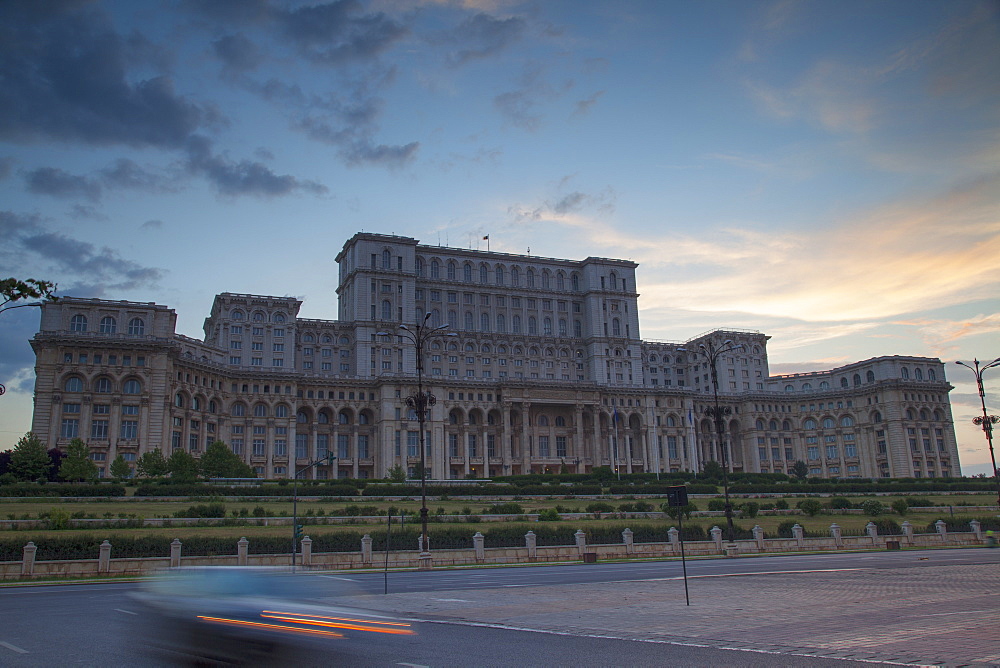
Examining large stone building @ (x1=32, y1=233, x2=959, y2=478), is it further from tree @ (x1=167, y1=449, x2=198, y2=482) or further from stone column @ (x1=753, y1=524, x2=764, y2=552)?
stone column @ (x1=753, y1=524, x2=764, y2=552)

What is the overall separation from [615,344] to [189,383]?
70.2 m

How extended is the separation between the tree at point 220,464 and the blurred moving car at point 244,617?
240 ft

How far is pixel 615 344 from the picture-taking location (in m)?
134

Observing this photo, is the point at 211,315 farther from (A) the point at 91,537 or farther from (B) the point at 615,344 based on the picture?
(A) the point at 91,537

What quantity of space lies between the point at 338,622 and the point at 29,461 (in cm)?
7155

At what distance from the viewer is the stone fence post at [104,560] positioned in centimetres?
3633

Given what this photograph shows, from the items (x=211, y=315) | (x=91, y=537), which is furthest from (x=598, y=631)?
(x=211, y=315)

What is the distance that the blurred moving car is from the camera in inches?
516

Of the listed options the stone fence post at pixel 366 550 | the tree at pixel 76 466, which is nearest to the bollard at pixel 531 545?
the stone fence post at pixel 366 550

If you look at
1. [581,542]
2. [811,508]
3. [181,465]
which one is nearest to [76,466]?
[181,465]

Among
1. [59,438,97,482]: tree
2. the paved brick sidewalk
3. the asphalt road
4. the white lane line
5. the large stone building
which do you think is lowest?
the paved brick sidewalk

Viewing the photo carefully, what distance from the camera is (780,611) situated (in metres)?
19.4

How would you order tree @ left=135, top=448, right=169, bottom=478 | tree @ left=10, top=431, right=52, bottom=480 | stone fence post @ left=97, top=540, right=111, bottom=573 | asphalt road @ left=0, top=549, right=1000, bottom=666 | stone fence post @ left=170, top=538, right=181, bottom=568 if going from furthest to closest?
tree @ left=135, top=448, right=169, bottom=478, tree @ left=10, top=431, right=52, bottom=480, stone fence post @ left=170, top=538, right=181, bottom=568, stone fence post @ left=97, top=540, right=111, bottom=573, asphalt road @ left=0, top=549, right=1000, bottom=666

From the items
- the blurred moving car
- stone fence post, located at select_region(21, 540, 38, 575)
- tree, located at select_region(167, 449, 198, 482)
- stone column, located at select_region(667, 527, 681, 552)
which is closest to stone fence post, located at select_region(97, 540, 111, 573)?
stone fence post, located at select_region(21, 540, 38, 575)
